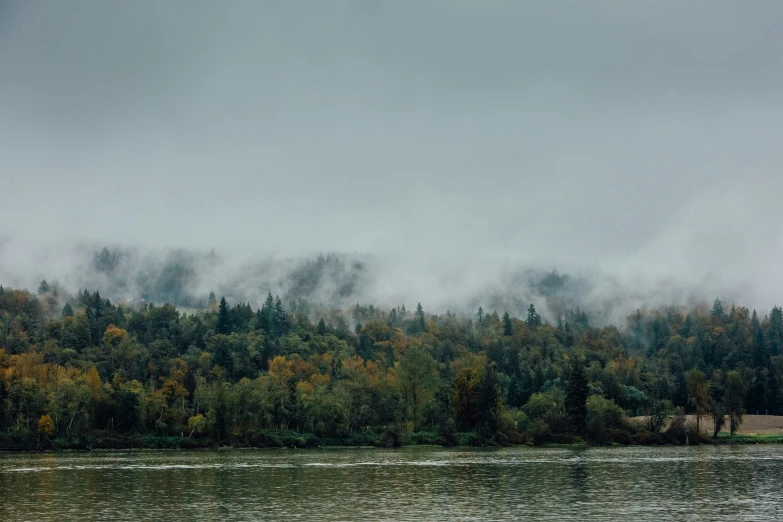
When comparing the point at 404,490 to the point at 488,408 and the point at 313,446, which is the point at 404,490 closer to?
the point at 488,408

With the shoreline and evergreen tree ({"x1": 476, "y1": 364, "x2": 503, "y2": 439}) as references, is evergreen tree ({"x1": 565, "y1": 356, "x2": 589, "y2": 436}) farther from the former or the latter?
evergreen tree ({"x1": 476, "y1": 364, "x2": 503, "y2": 439})

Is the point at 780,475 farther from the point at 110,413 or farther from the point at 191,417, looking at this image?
the point at 110,413

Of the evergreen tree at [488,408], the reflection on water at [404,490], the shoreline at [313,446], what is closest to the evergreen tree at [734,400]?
the shoreline at [313,446]

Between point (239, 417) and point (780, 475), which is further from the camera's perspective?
point (239, 417)

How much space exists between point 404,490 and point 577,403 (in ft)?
366

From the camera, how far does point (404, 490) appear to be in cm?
8306

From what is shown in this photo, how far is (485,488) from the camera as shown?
84.0 meters

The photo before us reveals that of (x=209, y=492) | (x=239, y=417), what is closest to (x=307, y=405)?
(x=239, y=417)

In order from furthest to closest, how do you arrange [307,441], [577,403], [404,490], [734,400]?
[734,400]
[307,441]
[577,403]
[404,490]

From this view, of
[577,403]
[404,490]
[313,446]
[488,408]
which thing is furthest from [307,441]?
[404,490]

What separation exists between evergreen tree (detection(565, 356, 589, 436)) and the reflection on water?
195 feet

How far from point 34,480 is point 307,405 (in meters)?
Answer: 99.3

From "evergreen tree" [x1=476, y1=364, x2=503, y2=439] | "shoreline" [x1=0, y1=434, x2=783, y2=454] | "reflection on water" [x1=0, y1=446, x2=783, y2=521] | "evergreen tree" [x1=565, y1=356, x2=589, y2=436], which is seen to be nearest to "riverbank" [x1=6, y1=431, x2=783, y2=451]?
"shoreline" [x1=0, y1=434, x2=783, y2=454]

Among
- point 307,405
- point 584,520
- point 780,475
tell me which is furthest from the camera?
point 307,405
